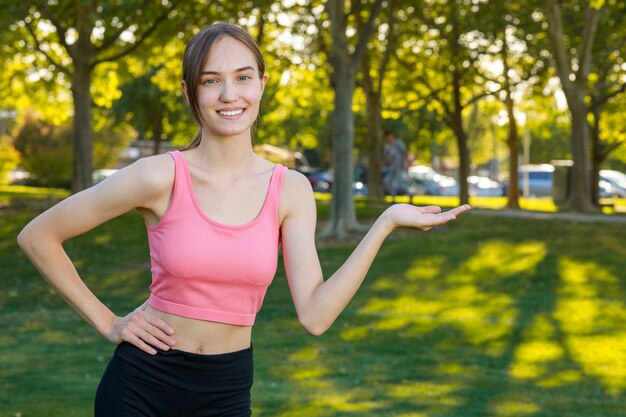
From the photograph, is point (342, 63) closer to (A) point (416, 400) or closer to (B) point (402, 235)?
(B) point (402, 235)

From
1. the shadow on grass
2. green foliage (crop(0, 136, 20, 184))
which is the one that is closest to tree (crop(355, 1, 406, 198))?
the shadow on grass

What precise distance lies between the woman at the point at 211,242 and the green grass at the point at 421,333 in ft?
19.2

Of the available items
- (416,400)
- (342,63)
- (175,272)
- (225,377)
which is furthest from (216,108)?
(342,63)

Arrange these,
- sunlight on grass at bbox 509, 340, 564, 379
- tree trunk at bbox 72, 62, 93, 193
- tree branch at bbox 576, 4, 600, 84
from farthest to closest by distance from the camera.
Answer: tree branch at bbox 576, 4, 600, 84 → tree trunk at bbox 72, 62, 93, 193 → sunlight on grass at bbox 509, 340, 564, 379

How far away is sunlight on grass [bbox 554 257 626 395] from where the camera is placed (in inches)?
475

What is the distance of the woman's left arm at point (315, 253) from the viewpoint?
3.50 metres

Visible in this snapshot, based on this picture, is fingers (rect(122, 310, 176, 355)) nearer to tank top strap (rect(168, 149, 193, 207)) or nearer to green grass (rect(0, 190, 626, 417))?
tank top strap (rect(168, 149, 193, 207))

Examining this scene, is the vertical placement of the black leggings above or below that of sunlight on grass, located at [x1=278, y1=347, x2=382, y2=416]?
above

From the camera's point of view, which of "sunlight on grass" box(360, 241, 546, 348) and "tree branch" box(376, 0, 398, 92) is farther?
"tree branch" box(376, 0, 398, 92)

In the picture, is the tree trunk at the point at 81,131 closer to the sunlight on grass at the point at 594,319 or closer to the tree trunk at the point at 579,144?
the tree trunk at the point at 579,144

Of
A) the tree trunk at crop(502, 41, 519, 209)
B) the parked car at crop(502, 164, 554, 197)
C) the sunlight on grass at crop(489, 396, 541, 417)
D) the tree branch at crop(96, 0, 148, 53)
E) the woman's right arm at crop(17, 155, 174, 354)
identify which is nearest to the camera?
the woman's right arm at crop(17, 155, 174, 354)

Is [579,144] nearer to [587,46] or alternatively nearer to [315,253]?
[587,46]

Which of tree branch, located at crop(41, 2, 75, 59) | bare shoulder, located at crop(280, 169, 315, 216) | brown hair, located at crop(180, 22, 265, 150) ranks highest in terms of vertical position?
tree branch, located at crop(41, 2, 75, 59)

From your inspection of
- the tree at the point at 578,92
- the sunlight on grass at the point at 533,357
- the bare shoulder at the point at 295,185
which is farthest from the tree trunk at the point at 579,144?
the bare shoulder at the point at 295,185
